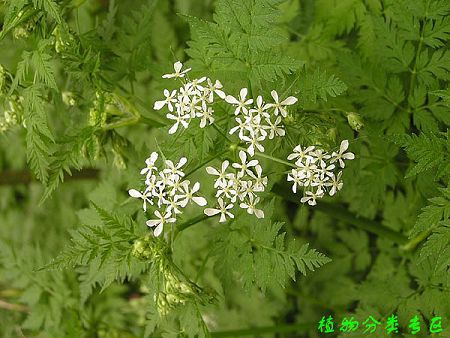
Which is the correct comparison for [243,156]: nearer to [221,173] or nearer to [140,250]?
[221,173]

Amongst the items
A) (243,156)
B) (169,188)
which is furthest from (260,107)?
(169,188)

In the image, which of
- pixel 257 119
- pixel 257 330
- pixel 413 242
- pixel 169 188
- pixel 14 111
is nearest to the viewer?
pixel 257 119

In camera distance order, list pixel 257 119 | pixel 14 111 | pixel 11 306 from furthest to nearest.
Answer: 1. pixel 11 306
2. pixel 14 111
3. pixel 257 119

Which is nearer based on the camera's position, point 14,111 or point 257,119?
point 257,119

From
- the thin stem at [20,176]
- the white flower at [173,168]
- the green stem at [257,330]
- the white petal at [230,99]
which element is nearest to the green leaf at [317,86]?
the white petal at [230,99]

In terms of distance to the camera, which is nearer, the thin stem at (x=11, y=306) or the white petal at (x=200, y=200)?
the white petal at (x=200, y=200)

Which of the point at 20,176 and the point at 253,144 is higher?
the point at 253,144

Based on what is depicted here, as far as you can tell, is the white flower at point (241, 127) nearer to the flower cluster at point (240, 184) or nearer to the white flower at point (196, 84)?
the flower cluster at point (240, 184)

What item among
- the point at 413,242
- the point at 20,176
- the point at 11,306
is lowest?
the point at 11,306

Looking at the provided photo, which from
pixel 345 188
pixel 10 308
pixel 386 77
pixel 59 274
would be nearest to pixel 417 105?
pixel 386 77
